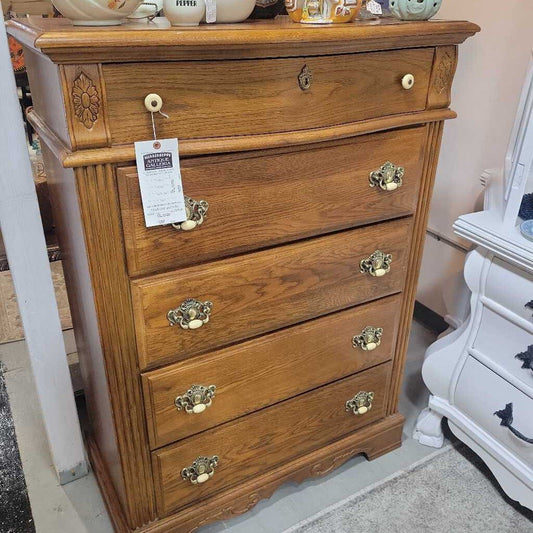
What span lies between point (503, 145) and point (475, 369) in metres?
0.72

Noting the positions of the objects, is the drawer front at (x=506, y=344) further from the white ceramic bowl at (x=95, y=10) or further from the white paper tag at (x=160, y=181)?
the white ceramic bowl at (x=95, y=10)

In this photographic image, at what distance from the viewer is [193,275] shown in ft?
3.45

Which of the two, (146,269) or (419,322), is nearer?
(146,269)

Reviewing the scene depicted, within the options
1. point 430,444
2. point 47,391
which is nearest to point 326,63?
point 47,391

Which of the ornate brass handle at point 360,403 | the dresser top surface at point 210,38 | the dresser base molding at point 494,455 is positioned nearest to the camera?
the dresser top surface at point 210,38

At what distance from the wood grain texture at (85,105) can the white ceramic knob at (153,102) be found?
66 mm

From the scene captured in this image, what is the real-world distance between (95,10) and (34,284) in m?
0.66

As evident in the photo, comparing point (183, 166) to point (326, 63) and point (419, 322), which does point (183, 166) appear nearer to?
point (326, 63)

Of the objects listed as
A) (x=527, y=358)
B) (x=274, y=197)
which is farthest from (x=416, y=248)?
(x=274, y=197)

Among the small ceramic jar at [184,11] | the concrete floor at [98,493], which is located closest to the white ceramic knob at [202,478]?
the concrete floor at [98,493]

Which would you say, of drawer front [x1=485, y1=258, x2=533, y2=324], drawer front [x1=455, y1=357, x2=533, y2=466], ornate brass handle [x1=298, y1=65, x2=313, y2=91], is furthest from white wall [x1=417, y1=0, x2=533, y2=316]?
ornate brass handle [x1=298, y1=65, x2=313, y2=91]

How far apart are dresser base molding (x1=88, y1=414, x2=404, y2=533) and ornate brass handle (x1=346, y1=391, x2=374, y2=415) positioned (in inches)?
3.8

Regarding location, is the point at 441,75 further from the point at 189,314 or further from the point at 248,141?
the point at 189,314

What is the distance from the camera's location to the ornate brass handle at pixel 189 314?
41.8 inches
